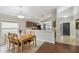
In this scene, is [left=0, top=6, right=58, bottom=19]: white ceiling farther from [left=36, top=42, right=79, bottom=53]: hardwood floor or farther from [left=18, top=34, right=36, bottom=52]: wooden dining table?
[left=36, top=42, right=79, bottom=53]: hardwood floor

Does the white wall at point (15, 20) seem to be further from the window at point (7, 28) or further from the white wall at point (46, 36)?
the white wall at point (46, 36)

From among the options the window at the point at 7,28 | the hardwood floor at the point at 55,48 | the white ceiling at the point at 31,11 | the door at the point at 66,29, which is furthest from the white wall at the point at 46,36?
the window at the point at 7,28

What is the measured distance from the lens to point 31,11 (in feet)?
9.94

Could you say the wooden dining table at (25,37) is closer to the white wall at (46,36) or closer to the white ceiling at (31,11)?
the white wall at (46,36)

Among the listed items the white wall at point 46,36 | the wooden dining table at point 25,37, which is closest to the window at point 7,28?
the wooden dining table at point 25,37

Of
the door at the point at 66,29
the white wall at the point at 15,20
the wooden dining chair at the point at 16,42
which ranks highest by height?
the white wall at the point at 15,20

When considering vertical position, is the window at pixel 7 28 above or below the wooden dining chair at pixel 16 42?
above

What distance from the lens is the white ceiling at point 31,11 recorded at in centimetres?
297

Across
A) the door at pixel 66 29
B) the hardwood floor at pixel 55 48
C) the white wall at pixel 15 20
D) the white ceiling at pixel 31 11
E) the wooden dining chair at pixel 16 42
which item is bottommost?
the hardwood floor at pixel 55 48

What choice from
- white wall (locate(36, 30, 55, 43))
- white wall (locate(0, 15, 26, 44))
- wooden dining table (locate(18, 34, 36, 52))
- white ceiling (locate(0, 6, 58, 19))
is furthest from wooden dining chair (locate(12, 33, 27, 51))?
white ceiling (locate(0, 6, 58, 19))

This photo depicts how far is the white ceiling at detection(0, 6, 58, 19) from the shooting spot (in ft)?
9.75

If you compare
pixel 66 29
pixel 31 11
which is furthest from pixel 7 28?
pixel 66 29
